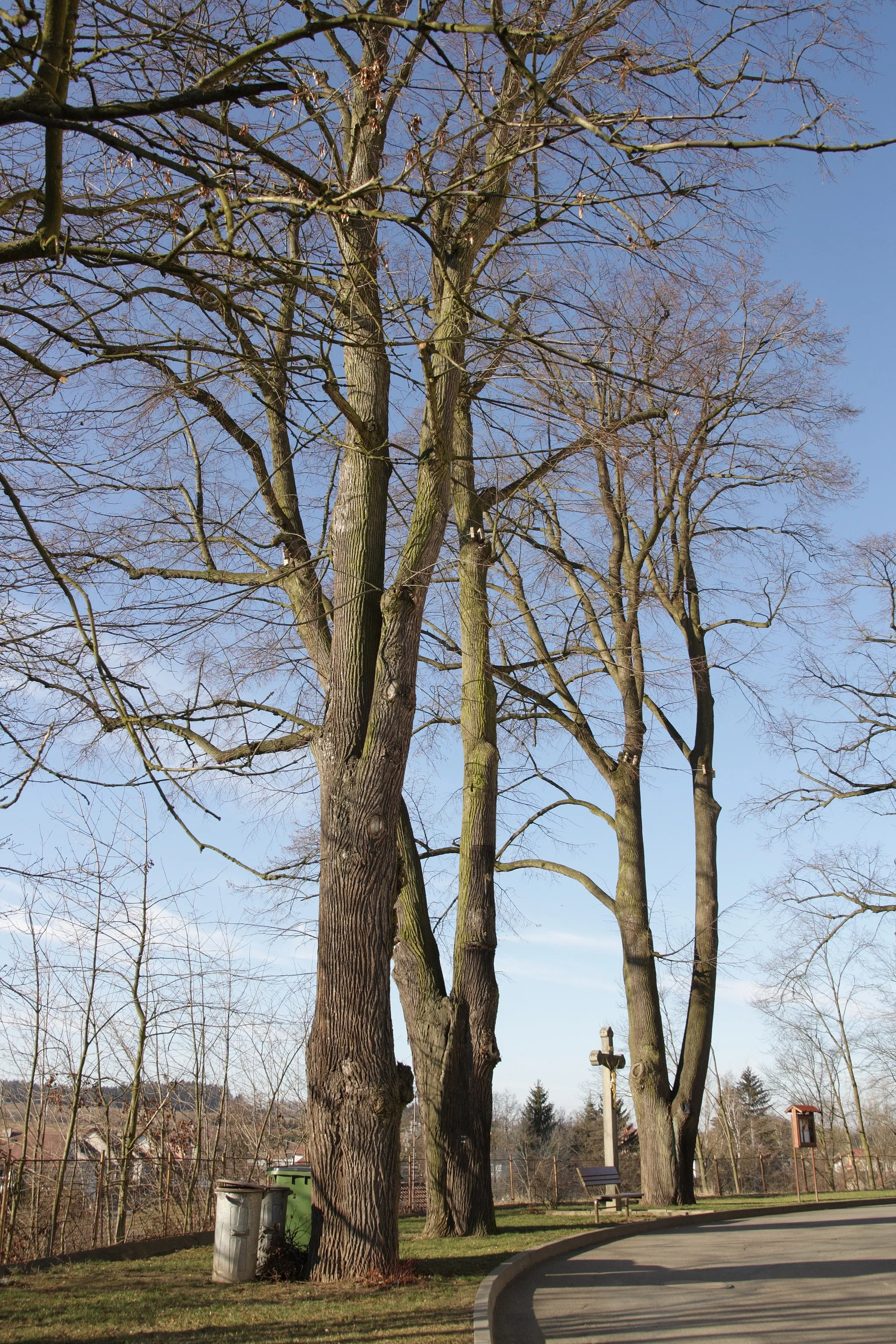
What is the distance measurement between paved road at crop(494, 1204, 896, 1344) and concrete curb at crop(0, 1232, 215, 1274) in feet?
10.4

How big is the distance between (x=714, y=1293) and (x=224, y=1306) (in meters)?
3.24

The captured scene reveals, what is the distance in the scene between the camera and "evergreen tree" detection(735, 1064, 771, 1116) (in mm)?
63406

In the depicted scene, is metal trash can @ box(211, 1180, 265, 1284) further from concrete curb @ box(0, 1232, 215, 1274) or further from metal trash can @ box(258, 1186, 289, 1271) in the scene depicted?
concrete curb @ box(0, 1232, 215, 1274)

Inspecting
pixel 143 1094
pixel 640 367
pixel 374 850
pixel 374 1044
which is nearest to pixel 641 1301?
pixel 374 1044

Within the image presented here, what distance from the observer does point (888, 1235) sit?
10.5 meters

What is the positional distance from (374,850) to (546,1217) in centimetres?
857

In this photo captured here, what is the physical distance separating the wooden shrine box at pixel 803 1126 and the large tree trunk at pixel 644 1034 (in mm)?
6958

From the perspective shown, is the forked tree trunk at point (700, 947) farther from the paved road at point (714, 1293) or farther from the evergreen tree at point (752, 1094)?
the evergreen tree at point (752, 1094)

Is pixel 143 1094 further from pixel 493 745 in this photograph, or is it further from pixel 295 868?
pixel 493 745

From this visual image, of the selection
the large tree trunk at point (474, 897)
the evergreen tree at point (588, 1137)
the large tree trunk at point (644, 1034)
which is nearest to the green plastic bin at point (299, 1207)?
the large tree trunk at point (474, 897)

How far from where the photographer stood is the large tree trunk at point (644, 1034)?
1496 centimetres

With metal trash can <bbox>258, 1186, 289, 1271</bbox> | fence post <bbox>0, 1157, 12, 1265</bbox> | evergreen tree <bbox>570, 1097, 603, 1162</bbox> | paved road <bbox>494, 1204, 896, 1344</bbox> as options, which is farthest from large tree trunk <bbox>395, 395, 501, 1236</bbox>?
evergreen tree <bbox>570, 1097, 603, 1162</bbox>

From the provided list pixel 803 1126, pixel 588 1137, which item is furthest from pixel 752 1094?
pixel 803 1126

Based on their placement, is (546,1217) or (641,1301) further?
(546,1217)
